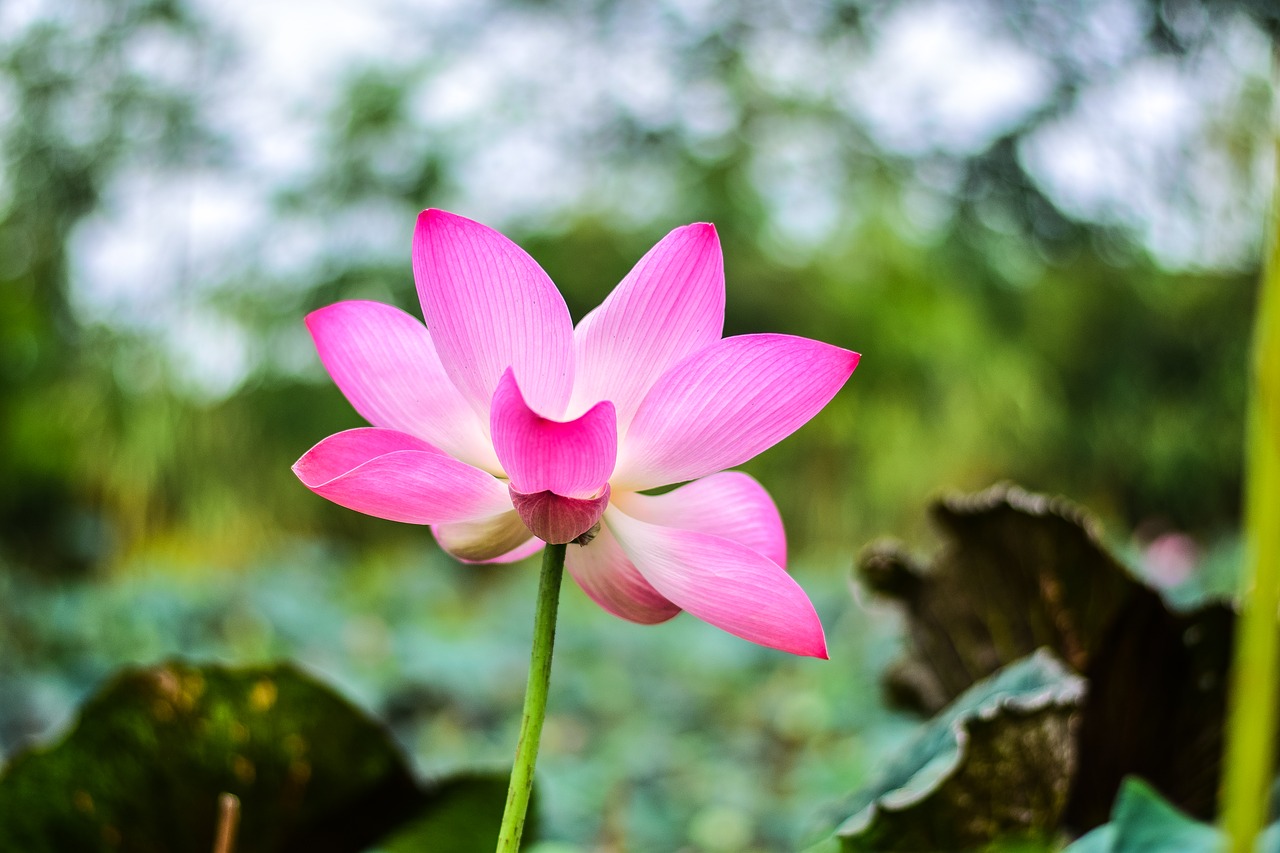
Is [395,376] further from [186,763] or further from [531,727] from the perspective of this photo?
[186,763]

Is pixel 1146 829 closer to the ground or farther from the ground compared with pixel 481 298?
closer to the ground

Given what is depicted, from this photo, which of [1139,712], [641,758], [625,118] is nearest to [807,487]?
[625,118]

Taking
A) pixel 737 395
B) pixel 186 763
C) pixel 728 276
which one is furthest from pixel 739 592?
pixel 728 276

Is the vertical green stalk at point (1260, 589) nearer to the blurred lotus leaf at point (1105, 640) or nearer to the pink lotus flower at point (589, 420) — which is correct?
the pink lotus flower at point (589, 420)

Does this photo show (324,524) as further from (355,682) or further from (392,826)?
(392,826)

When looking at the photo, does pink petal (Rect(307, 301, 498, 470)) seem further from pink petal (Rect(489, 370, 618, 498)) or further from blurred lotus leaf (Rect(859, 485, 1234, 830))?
Answer: blurred lotus leaf (Rect(859, 485, 1234, 830))

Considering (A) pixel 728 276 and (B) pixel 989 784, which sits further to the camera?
(A) pixel 728 276
